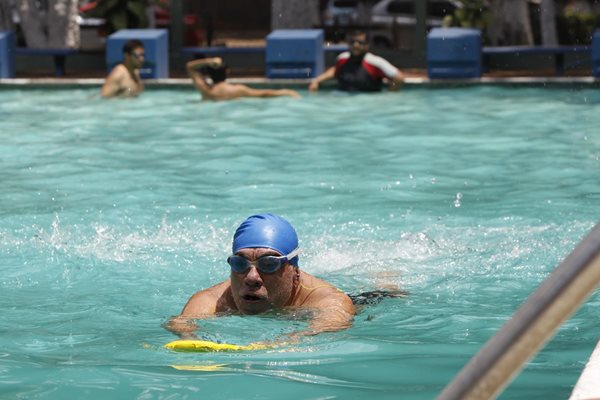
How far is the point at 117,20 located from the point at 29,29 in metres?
1.63

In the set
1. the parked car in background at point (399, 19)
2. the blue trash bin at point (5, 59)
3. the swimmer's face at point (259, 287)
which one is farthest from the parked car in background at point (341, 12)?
the swimmer's face at point (259, 287)

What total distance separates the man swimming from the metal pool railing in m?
3.61

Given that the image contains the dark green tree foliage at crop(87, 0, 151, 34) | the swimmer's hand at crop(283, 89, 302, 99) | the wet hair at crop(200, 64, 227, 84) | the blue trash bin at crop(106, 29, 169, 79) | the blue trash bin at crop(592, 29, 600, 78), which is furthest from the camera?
the dark green tree foliage at crop(87, 0, 151, 34)

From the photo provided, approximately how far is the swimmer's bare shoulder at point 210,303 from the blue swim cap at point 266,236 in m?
0.32

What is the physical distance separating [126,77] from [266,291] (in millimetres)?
11743

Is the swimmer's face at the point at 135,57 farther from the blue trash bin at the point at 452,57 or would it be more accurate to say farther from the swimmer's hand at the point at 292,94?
the blue trash bin at the point at 452,57

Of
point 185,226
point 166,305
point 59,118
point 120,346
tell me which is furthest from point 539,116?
point 120,346

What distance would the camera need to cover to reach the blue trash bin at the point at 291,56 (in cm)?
1919

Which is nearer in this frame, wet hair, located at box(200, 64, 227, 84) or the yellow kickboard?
the yellow kickboard

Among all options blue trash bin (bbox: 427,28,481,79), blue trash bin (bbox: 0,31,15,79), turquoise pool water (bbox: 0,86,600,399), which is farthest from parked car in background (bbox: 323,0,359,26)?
turquoise pool water (bbox: 0,86,600,399)

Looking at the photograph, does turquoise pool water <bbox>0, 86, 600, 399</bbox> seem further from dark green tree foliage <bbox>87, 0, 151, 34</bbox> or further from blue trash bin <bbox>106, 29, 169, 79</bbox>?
dark green tree foliage <bbox>87, 0, 151, 34</bbox>

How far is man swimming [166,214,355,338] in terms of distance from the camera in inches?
228

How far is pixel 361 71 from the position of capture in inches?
688

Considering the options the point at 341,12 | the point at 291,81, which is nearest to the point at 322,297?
the point at 291,81
